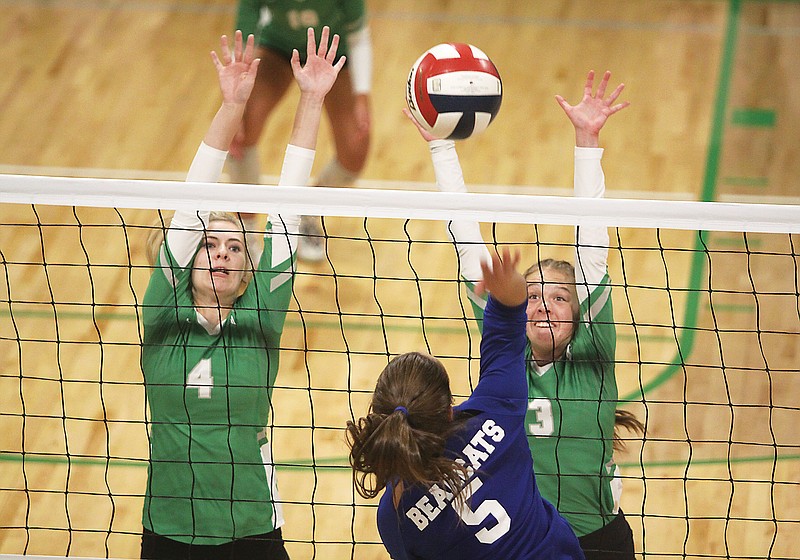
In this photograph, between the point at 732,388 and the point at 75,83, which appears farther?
the point at 75,83

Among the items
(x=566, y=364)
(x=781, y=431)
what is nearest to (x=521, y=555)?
Answer: (x=566, y=364)

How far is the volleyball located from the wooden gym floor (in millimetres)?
721

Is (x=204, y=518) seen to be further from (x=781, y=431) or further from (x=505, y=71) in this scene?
(x=505, y=71)

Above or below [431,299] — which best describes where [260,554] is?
below

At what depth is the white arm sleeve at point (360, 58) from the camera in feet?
17.3

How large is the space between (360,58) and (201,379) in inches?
100

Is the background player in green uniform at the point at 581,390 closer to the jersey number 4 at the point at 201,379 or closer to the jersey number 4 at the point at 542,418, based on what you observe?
the jersey number 4 at the point at 542,418

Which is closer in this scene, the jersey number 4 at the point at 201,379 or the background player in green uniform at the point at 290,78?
the jersey number 4 at the point at 201,379

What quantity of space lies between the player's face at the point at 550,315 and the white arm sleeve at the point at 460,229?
182mm

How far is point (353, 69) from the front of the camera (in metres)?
5.29

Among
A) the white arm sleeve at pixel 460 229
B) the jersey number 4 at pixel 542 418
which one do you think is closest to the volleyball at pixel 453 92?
the white arm sleeve at pixel 460 229

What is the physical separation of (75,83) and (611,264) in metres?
3.79

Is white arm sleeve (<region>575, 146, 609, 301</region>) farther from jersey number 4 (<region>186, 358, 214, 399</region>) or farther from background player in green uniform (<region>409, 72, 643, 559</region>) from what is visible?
jersey number 4 (<region>186, 358, 214, 399</region>)

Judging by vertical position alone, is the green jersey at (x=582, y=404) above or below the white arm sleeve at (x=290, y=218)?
below
